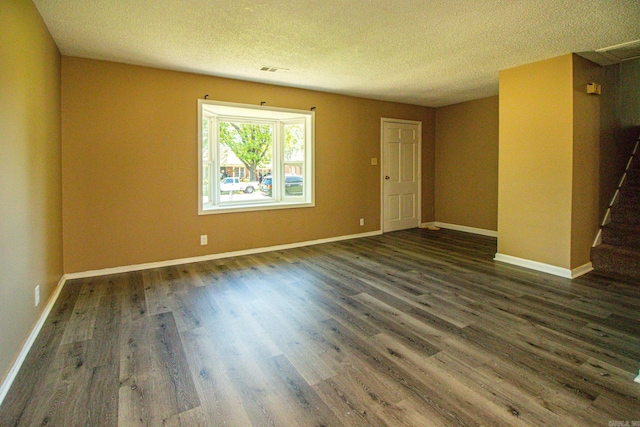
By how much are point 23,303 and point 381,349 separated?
2.41 m

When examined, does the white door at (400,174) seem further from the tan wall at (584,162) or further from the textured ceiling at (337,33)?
the tan wall at (584,162)

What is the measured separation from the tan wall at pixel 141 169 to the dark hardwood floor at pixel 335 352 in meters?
0.54

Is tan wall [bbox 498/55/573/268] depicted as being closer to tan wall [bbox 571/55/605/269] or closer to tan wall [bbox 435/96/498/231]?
tan wall [bbox 571/55/605/269]

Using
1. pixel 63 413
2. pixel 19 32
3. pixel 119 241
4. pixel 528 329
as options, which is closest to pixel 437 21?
pixel 528 329

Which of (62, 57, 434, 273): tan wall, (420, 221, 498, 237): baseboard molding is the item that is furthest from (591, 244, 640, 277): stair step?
(62, 57, 434, 273): tan wall

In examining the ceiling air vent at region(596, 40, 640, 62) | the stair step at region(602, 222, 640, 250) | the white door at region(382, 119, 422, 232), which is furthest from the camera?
the white door at region(382, 119, 422, 232)

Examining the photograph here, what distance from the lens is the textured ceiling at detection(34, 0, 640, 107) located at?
2.60 meters

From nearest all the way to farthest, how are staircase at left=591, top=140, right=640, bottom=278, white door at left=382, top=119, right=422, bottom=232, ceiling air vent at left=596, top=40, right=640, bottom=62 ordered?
1. ceiling air vent at left=596, top=40, right=640, bottom=62
2. staircase at left=591, top=140, right=640, bottom=278
3. white door at left=382, top=119, right=422, bottom=232

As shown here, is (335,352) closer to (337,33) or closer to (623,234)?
(337,33)

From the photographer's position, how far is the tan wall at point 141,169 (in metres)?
3.73

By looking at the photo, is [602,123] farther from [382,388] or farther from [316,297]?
[382,388]

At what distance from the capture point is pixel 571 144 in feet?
12.0

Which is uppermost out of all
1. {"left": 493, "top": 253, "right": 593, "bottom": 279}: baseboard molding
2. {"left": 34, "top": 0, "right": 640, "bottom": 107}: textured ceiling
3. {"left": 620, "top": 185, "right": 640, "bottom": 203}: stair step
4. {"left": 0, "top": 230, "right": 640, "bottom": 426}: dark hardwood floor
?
{"left": 34, "top": 0, "right": 640, "bottom": 107}: textured ceiling

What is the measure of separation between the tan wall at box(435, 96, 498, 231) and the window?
2988mm
